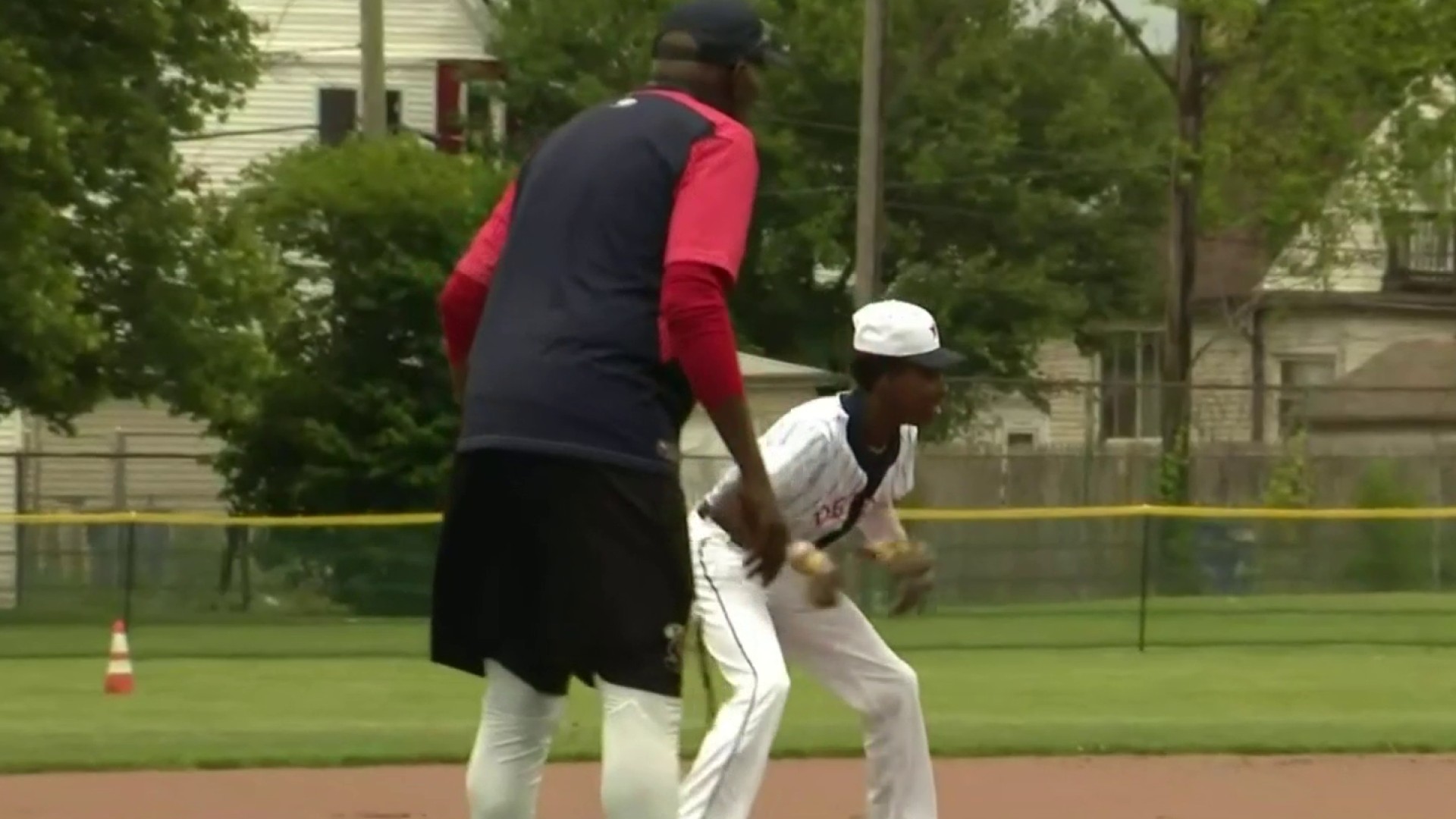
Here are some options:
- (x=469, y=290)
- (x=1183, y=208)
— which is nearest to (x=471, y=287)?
(x=469, y=290)

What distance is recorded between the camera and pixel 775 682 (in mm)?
7660

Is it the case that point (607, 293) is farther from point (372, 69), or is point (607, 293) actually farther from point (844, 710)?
point (372, 69)

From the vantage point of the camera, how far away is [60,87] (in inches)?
1099

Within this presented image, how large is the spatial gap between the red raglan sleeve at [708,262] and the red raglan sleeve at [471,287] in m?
0.54

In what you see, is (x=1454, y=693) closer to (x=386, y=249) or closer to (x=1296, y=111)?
(x=386, y=249)

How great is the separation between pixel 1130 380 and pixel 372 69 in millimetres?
24244

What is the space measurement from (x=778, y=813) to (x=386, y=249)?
76.6 ft

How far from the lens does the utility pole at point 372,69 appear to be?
111ft

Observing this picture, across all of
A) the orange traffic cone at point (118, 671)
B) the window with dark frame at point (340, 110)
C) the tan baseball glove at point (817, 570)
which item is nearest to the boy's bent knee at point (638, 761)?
the tan baseball glove at point (817, 570)

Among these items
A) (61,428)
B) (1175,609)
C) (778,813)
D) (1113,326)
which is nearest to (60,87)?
(61,428)

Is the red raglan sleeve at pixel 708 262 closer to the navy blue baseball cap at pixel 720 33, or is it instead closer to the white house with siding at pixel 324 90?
the navy blue baseball cap at pixel 720 33

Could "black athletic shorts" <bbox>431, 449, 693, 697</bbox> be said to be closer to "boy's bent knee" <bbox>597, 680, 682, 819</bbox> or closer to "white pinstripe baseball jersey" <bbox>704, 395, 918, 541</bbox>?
"boy's bent knee" <bbox>597, 680, 682, 819</bbox>

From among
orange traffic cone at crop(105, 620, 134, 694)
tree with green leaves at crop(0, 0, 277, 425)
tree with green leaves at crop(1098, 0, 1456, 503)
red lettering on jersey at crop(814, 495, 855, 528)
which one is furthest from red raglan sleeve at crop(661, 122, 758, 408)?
tree with green leaves at crop(1098, 0, 1456, 503)

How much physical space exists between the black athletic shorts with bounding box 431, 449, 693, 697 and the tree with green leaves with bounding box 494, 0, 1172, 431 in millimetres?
43345
